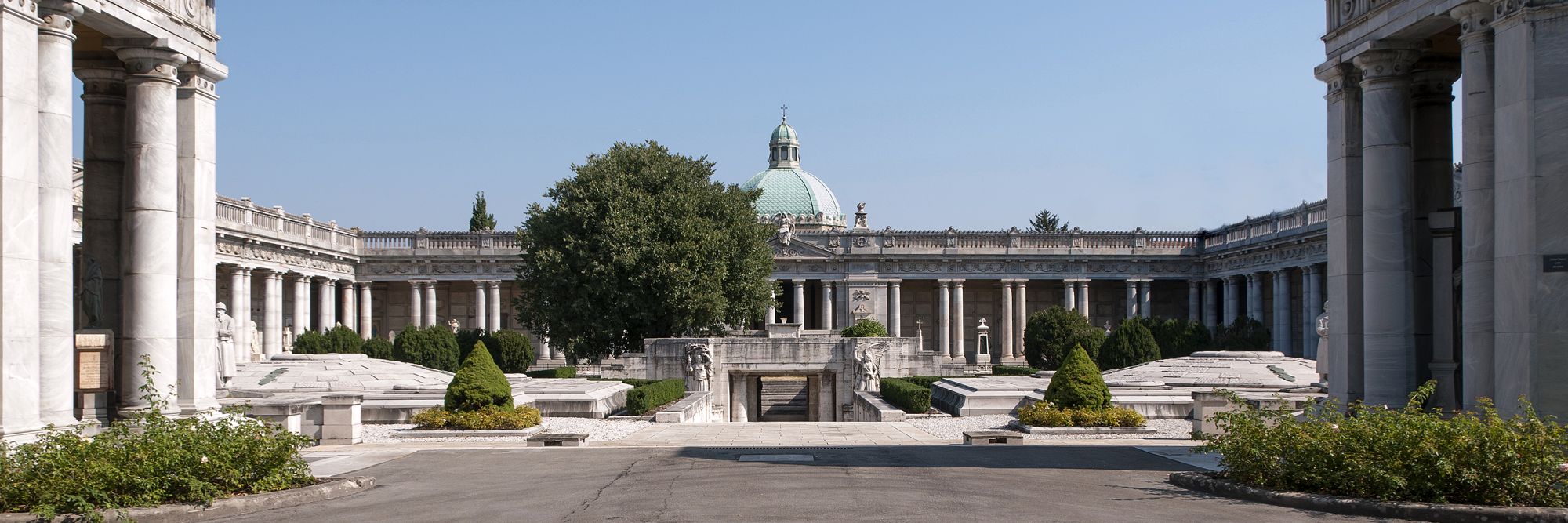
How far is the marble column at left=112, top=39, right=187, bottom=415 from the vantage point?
17.5 meters

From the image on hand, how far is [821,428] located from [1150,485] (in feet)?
42.6

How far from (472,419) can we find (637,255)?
23777 millimetres

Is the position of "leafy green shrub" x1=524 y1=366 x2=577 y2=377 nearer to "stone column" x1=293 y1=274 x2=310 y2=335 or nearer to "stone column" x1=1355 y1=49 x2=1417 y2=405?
"stone column" x1=293 y1=274 x2=310 y2=335

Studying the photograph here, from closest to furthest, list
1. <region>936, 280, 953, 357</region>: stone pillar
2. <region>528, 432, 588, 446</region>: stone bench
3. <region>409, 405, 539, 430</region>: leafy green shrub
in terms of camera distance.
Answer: <region>528, 432, 588, 446</region>: stone bench
<region>409, 405, 539, 430</region>: leafy green shrub
<region>936, 280, 953, 357</region>: stone pillar

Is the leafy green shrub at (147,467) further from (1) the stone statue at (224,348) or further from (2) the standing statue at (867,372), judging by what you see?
(2) the standing statue at (867,372)

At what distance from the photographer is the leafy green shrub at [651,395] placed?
31359 millimetres

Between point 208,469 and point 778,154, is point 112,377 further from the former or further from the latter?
point 778,154

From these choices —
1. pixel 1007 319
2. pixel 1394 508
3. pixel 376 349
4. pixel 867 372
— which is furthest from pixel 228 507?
pixel 1007 319

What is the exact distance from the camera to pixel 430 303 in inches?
3039

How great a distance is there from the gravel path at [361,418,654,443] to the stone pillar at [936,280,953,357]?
50.7 metres

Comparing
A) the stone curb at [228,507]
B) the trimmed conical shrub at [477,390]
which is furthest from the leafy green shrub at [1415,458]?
the trimmed conical shrub at [477,390]

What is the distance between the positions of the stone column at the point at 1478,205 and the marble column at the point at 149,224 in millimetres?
16867

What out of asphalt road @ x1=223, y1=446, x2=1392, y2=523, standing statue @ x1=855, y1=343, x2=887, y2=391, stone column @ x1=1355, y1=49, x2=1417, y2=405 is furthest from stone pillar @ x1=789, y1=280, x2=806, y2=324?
stone column @ x1=1355, y1=49, x2=1417, y2=405

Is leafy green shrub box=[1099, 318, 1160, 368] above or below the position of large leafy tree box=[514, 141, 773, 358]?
below
